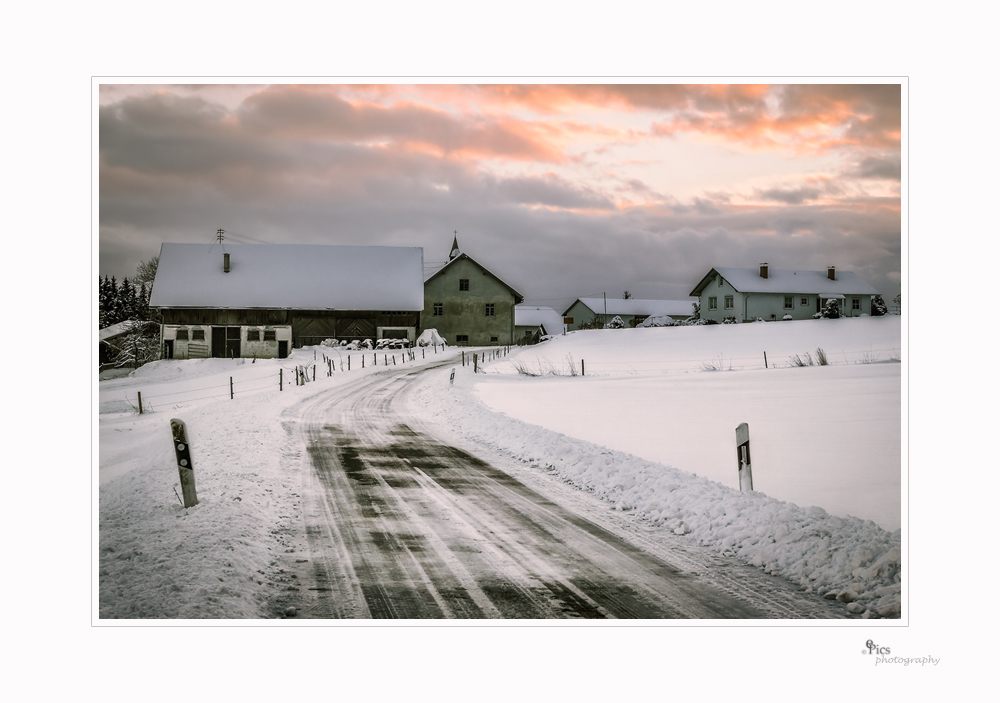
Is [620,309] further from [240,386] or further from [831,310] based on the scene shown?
[240,386]

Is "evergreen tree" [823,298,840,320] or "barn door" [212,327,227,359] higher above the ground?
"evergreen tree" [823,298,840,320]

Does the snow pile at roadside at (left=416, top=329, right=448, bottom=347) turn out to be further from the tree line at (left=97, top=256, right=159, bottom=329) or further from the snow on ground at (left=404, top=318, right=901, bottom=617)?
the tree line at (left=97, top=256, right=159, bottom=329)

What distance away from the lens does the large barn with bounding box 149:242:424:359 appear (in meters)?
33.6

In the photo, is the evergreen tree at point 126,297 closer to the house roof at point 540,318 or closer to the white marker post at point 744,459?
the white marker post at point 744,459

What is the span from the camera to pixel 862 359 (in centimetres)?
1928

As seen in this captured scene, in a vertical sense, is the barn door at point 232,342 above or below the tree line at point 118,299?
below

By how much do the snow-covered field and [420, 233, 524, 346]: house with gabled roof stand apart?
1137 inches

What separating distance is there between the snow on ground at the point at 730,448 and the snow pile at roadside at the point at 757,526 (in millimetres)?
13

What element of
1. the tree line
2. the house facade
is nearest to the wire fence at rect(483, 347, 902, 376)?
the tree line

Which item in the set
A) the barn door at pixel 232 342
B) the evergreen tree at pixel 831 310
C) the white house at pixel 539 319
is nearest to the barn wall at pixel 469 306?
the barn door at pixel 232 342

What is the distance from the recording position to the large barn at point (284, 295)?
3356 centimetres
